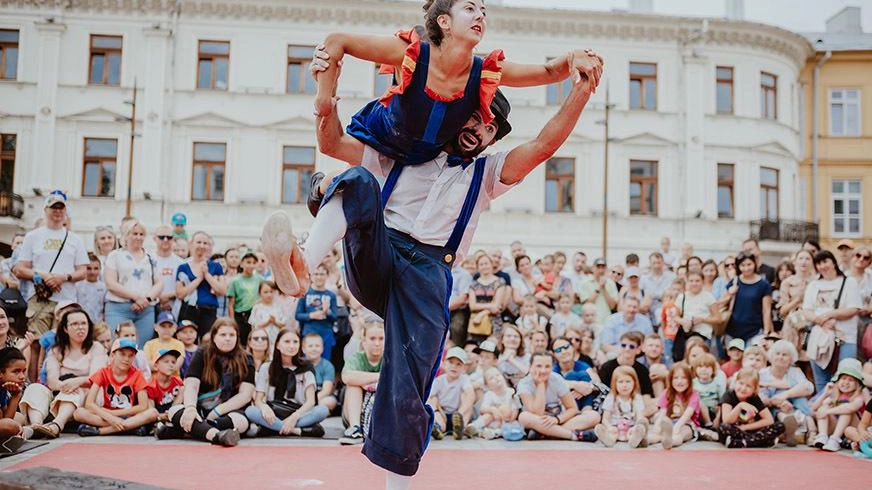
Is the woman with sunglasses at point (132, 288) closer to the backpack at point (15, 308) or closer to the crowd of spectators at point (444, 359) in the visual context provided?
the crowd of spectators at point (444, 359)

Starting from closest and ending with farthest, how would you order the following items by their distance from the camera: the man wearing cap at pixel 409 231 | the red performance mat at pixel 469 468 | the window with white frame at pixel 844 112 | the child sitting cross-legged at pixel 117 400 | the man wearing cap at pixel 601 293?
the man wearing cap at pixel 409 231
the red performance mat at pixel 469 468
the child sitting cross-legged at pixel 117 400
the man wearing cap at pixel 601 293
the window with white frame at pixel 844 112

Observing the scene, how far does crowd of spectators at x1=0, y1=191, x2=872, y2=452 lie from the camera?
24.8 ft

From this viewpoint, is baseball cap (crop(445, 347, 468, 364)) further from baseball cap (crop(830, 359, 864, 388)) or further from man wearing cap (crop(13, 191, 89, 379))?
man wearing cap (crop(13, 191, 89, 379))

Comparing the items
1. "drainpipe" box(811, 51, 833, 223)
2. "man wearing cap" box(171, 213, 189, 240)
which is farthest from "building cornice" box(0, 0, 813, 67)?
"man wearing cap" box(171, 213, 189, 240)

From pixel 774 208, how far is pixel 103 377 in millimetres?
23443

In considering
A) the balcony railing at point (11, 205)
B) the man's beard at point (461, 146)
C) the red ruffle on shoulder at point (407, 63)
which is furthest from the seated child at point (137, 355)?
the balcony railing at point (11, 205)

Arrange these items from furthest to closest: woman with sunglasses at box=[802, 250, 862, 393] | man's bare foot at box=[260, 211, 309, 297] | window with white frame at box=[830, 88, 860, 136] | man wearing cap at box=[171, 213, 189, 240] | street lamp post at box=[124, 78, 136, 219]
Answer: window with white frame at box=[830, 88, 860, 136], street lamp post at box=[124, 78, 136, 219], man wearing cap at box=[171, 213, 189, 240], woman with sunglasses at box=[802, 250, 862, 393], man's bare foot at box=[260, 211, 309, 297]

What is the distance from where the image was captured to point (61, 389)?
7.43 m

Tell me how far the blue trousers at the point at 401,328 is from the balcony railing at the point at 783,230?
910 inches

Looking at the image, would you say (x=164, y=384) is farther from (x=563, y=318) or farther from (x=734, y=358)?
(x=734, y=358)

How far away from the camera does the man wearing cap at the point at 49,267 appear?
8211 mm

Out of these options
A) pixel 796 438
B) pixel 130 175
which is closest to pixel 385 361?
pixel 796 438

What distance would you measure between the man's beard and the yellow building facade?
89.8ft

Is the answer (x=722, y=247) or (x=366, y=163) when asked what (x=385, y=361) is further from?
(x=722, y=247)
